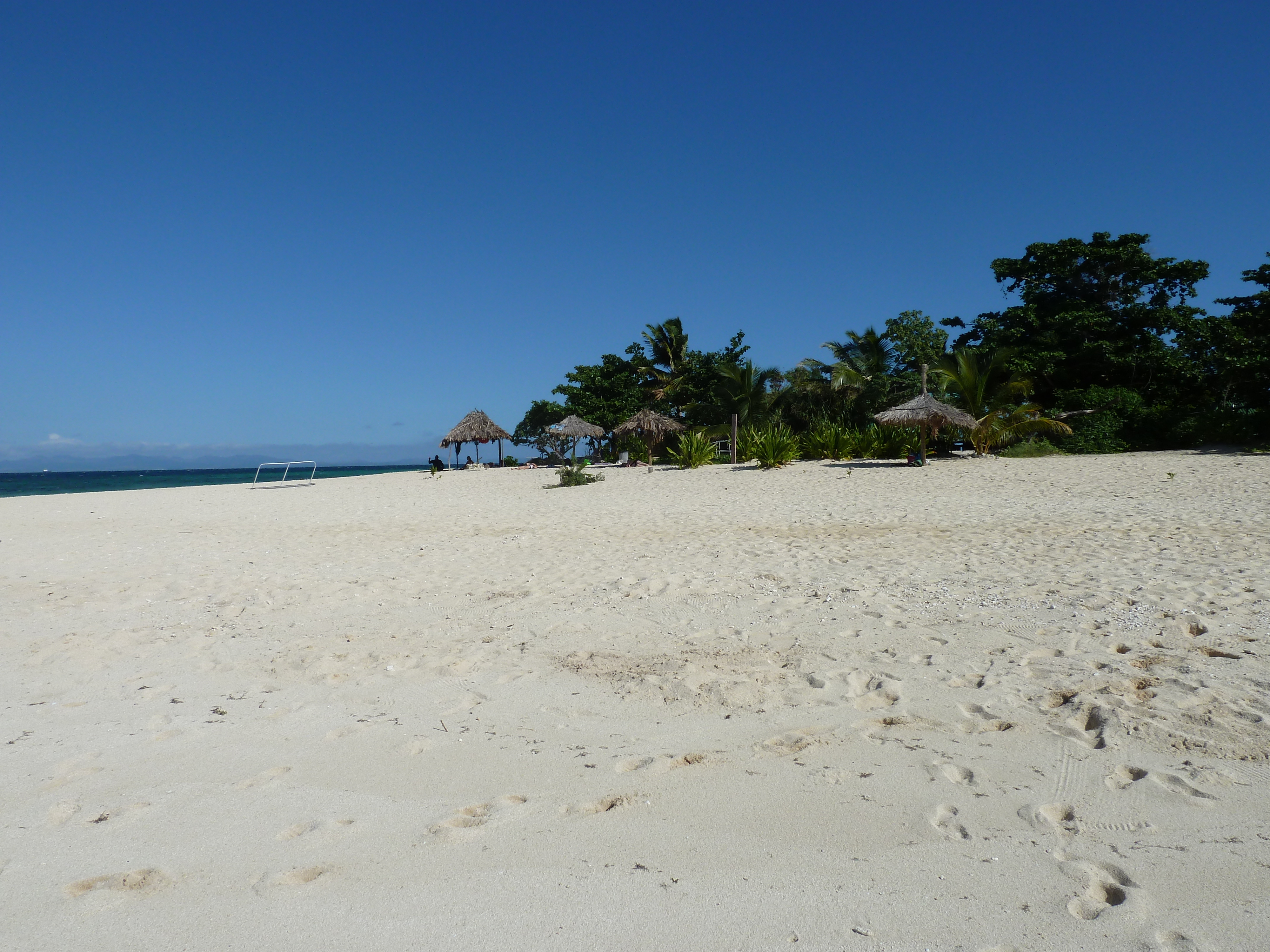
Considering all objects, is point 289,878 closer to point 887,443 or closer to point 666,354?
point 887,443

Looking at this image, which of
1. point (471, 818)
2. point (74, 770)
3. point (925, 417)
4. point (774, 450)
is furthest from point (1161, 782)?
point (925, 417)

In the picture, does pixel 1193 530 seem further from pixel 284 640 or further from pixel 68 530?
pixel 68 530

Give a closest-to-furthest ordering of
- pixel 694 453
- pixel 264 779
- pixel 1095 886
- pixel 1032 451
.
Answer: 1. pixel 1095 886
2. pixel 264 779
3. pixel 1032 451
4. pixel 694 453

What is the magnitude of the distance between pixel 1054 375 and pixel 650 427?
13.7 metres

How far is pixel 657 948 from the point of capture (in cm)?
162

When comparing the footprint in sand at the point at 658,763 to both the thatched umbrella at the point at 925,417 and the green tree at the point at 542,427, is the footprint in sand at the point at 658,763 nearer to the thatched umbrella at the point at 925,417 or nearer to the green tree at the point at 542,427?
the thatched umbrella at the point at 925,417

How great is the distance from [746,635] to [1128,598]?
255 centimetres

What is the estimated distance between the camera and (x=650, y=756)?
2.59 meters

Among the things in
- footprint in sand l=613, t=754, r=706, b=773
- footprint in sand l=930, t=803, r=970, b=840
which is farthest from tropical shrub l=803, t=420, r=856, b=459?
footprint in sand l=930, t=803, r=970, b=840

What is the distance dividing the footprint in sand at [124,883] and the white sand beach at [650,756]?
2 centimetres

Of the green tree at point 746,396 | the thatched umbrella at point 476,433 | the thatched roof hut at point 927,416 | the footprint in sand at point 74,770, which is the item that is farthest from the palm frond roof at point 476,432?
the footprint in sand at point 74,770

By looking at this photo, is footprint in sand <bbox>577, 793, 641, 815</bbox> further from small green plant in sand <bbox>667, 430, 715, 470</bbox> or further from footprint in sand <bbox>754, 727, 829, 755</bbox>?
small green plant in sand <bbox>667, 430, 715, 470</bbox>

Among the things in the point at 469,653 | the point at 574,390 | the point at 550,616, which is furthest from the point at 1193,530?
the point at 574,390

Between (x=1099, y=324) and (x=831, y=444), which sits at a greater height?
(x=1099, y=324)
